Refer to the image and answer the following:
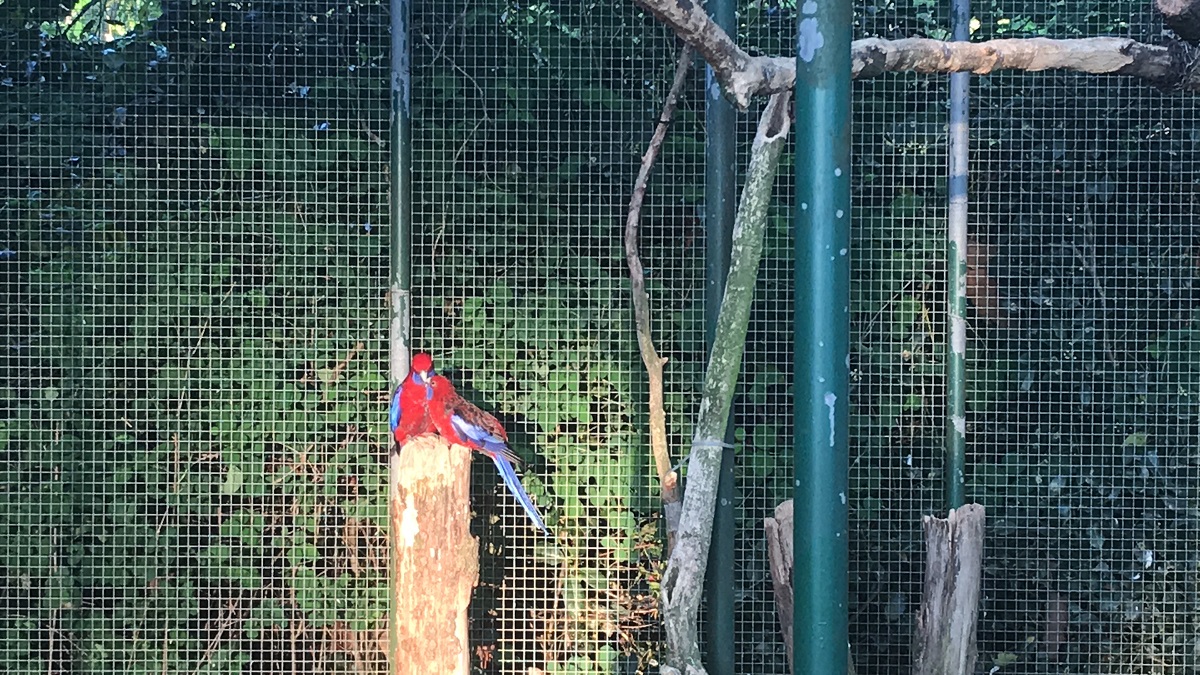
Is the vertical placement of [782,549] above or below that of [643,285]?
below

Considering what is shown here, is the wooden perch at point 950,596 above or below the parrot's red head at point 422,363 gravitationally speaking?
below

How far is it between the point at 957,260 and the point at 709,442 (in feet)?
3.12

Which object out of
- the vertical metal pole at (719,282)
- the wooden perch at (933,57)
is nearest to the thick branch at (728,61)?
the wooden perch at (933,57)

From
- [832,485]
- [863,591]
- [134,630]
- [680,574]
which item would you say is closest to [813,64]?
[832,485]

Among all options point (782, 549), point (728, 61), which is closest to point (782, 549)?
point (782, 549)

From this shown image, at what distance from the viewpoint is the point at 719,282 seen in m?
2.64

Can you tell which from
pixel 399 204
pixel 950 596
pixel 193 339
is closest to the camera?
pixel 950 596

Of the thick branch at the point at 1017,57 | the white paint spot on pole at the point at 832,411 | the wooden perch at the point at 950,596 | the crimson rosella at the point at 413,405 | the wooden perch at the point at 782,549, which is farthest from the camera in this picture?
the crimson rosella at the point at 413,405

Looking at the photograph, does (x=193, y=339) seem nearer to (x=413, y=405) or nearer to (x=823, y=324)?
(x=413, y=405)

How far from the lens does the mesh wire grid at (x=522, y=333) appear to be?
281cm

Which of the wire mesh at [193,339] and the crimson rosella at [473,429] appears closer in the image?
the crimson rosella at [473,429]

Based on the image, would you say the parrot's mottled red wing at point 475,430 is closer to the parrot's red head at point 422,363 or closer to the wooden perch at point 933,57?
the parrot's red head at point 422,363

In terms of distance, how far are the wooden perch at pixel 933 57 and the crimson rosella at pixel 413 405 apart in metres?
1.11

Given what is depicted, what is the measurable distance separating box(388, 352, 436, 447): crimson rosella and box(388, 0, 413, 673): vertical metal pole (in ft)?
0.27
